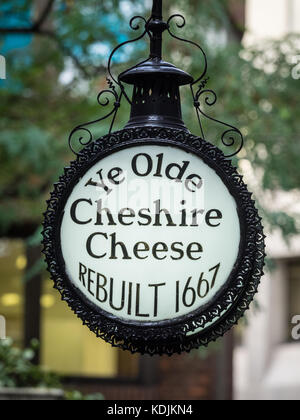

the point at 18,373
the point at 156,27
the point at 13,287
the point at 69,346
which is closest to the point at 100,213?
the point at 156,27

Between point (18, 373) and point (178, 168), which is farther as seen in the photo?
point (18, 373)

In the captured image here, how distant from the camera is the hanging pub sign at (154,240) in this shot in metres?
2.09

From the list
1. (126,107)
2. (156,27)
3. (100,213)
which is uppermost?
(126,107)

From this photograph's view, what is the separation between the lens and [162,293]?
6.95 ft

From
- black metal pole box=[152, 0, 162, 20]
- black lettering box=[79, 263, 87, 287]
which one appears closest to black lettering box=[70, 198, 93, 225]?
black lettering box=[79, 263, 87, 287]

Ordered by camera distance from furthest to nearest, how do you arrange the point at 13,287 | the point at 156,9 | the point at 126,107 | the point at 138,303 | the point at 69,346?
1. the point at 13,287
2. the point at 69,346
3. the point at 126,107
4. the point at 156,9
5. the point at 138,303

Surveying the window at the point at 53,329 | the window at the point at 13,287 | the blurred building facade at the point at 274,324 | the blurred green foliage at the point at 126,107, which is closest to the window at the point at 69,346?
the window at the point at 53,329

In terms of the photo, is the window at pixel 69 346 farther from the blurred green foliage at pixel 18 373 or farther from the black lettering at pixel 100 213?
the black lettering at pixel 100 213

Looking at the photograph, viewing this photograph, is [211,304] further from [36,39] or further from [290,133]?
[36,39]

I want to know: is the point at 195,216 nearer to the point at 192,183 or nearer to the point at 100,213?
the point at 192,183

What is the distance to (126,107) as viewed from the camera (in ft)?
21.9

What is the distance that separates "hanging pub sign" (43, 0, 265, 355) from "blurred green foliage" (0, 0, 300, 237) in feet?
12.8

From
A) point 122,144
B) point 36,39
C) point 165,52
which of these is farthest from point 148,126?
point 36,39

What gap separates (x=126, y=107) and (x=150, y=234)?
15.3ft
